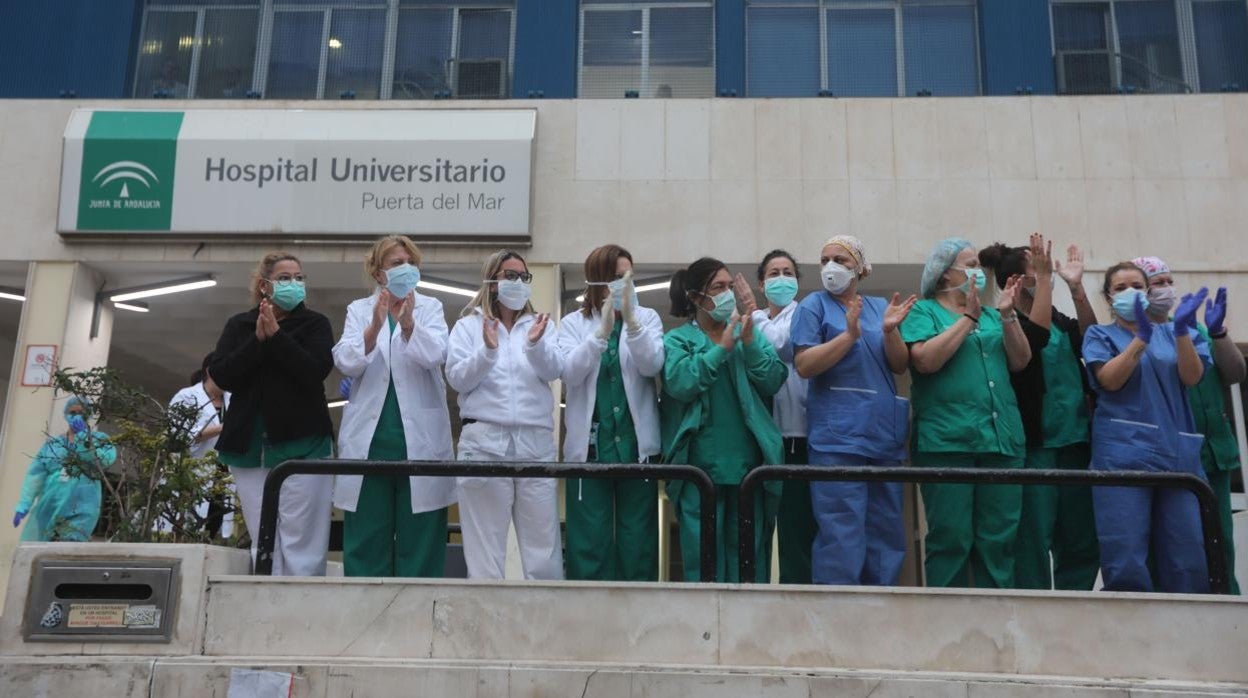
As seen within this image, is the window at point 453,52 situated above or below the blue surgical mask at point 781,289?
above

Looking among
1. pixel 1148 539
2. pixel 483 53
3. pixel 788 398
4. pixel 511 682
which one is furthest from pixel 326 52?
pixel 1148 539

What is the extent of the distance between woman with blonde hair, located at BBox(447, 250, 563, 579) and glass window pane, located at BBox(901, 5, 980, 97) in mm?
7175

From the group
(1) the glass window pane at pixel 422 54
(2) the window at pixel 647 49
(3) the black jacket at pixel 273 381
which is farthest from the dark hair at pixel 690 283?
(1) the glass window pane at pixel 422 54

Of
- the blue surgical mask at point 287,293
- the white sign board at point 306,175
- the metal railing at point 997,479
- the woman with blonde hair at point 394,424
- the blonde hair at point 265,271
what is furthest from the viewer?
the white sign board at point 306,175

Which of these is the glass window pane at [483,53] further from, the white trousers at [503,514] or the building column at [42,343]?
the white trousers at [503,514]

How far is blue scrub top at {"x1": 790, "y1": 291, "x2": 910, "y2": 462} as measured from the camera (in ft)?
17.4

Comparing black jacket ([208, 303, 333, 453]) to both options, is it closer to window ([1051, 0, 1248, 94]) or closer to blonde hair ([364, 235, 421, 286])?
blonde hair ([364, 235, 421, 286])

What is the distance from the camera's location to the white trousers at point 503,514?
5.46 metres

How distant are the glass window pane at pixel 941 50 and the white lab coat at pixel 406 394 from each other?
24.2 feet

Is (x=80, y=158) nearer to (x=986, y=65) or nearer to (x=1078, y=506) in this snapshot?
(x=986, y=65)

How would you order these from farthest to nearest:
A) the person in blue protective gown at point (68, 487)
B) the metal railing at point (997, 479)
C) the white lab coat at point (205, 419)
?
1. the white lab coat at point (205, 419)
2. the person in blue protective gown at point (68, 487)
3. the metal railing at point (997, 479)

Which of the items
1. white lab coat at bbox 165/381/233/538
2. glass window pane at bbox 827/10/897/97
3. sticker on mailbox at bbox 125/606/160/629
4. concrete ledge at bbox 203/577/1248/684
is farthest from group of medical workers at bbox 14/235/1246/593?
glass window pane at bbox 827/10/897/97

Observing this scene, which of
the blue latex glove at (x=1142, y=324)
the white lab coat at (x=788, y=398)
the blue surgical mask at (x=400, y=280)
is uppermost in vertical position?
the blue surgical mask at (x=400, y=280)

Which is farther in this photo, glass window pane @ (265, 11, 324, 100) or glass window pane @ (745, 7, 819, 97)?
glass window pane @ (265, 11, 324, 100)
